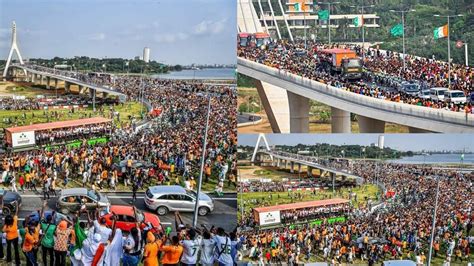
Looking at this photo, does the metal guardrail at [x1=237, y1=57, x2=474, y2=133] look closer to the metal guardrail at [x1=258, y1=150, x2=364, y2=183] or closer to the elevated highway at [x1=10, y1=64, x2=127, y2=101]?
the metal guardrail at [x1=258, y1=150, x2=364, y2=183]

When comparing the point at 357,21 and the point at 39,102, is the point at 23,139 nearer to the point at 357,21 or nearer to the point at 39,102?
the point at 39,102

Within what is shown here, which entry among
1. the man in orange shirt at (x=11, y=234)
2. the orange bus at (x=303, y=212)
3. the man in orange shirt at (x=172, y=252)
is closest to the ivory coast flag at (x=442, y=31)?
the orange bus at (x=303, y=212)

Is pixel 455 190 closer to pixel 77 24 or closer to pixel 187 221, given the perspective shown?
pixel 187 221

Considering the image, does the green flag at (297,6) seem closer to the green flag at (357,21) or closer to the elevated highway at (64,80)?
the green flag at (357,21)

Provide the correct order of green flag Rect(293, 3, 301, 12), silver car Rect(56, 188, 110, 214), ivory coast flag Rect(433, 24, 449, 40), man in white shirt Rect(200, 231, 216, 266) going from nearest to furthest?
man in white shirt Rect(200, 231, 216, 266), silver car Rect(56, 188, 110, 214), ivory coast flag Rect(433, 24, 449, 40), green flag Rect(293, 3, 301, 12)

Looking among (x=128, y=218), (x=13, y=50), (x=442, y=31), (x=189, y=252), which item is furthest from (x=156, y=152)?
(x=442, y=31)

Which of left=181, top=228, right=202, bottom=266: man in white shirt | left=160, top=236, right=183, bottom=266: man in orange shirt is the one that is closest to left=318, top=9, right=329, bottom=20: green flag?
left=181, top=228, right=202, bottom=266: man in white shirt

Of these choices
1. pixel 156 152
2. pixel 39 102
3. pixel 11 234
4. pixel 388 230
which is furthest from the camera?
pixel 388 230
